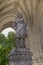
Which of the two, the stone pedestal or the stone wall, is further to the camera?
the stone wall

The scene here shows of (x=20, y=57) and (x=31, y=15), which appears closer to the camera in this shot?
(x=20, y=57)

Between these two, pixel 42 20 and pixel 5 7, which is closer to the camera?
pixel 42 20

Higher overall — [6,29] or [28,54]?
[6,29]

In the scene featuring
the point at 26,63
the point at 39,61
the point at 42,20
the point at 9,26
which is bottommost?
the point at 26,63

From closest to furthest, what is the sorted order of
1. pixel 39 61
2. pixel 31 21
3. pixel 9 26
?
pixel 39 61 → pixel 31 21 → pixel 9 26

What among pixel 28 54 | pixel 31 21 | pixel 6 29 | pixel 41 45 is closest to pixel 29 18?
pixel 31 21

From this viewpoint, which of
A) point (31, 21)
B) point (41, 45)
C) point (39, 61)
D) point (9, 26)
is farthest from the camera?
point (9, 26)

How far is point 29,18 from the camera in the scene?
14.3 m

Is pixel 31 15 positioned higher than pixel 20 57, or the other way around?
pixel 31 15

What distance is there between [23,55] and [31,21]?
690 cm

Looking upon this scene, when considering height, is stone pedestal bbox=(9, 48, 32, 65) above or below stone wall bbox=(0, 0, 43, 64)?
below

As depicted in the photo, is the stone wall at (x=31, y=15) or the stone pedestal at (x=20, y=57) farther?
the stone wall at (x=31, y=15)

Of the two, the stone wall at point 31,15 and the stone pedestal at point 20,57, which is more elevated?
the stone wall at point 31,15

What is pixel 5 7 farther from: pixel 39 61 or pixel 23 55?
pixel 23 55
